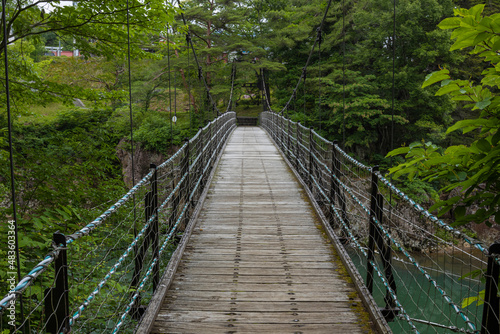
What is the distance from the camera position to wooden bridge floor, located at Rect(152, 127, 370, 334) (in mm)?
2461

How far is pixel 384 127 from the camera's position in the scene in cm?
1805

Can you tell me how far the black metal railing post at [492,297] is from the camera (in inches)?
55.5

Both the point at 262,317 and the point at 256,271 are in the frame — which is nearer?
the point at 262,317

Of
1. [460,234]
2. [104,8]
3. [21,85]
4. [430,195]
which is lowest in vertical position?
[430,195]

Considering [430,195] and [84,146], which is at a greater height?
[84,146]

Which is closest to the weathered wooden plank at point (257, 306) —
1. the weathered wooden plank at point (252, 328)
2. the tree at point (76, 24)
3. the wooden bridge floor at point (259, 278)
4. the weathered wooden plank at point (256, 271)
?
the wooden bridge floor at point (259, 278)

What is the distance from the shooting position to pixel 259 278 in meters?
3.10

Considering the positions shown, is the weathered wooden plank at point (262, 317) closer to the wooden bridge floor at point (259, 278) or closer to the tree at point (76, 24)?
the wooden bridge floor at point (259, 278)

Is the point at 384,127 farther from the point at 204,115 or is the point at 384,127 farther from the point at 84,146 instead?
the point at 84,146

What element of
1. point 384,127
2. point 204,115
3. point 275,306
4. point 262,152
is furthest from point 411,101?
point 275,306

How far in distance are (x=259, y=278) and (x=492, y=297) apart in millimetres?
1909

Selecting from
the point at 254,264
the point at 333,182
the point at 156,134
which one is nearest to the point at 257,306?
the point at 254,264

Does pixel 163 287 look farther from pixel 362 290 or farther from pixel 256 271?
pixel 362 290

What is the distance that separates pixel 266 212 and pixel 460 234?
11.4 ft
